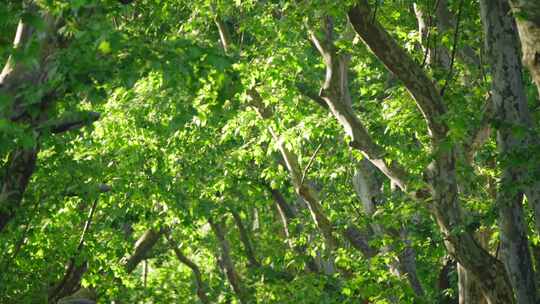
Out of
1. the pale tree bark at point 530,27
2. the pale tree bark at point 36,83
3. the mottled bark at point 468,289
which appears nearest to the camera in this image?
the pale tree bark at point 530,27

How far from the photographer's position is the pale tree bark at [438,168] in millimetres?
10758

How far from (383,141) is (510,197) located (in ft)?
21.9

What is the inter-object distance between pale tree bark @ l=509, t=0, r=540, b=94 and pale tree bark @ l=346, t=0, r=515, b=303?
9.13ft

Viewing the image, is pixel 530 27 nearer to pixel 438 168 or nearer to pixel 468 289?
pixel 438 168

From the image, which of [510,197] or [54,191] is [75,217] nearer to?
[54,191]

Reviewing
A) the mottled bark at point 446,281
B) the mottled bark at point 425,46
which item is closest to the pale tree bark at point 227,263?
the mottled bark at point 446,281

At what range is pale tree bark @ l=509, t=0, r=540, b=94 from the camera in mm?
7367

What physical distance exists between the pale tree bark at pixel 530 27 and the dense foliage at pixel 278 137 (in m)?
0.02

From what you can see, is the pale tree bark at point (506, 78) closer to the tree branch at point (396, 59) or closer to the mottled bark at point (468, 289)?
the tree branch at point (396, 59)

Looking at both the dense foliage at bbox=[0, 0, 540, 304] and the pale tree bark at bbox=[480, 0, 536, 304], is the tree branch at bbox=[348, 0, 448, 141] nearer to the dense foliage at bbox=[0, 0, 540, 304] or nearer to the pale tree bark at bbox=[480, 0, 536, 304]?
the dense foliage at bbox=[0, 0, 540, 304]

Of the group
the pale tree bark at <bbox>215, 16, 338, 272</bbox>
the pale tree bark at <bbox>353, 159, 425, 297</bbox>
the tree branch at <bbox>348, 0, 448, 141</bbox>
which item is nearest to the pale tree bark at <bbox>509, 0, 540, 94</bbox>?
the tree branch at <bbox>348, 0, 448, 141</bbox>

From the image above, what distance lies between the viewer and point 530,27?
742cm

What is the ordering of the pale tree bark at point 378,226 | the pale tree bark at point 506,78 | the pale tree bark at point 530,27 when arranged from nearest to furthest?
1. the pale tree bark at point 530,27
2. the pale tree bark at point 506,78
3. the pale tree bark at point 378,226

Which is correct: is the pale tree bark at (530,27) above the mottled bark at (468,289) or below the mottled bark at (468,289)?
above
